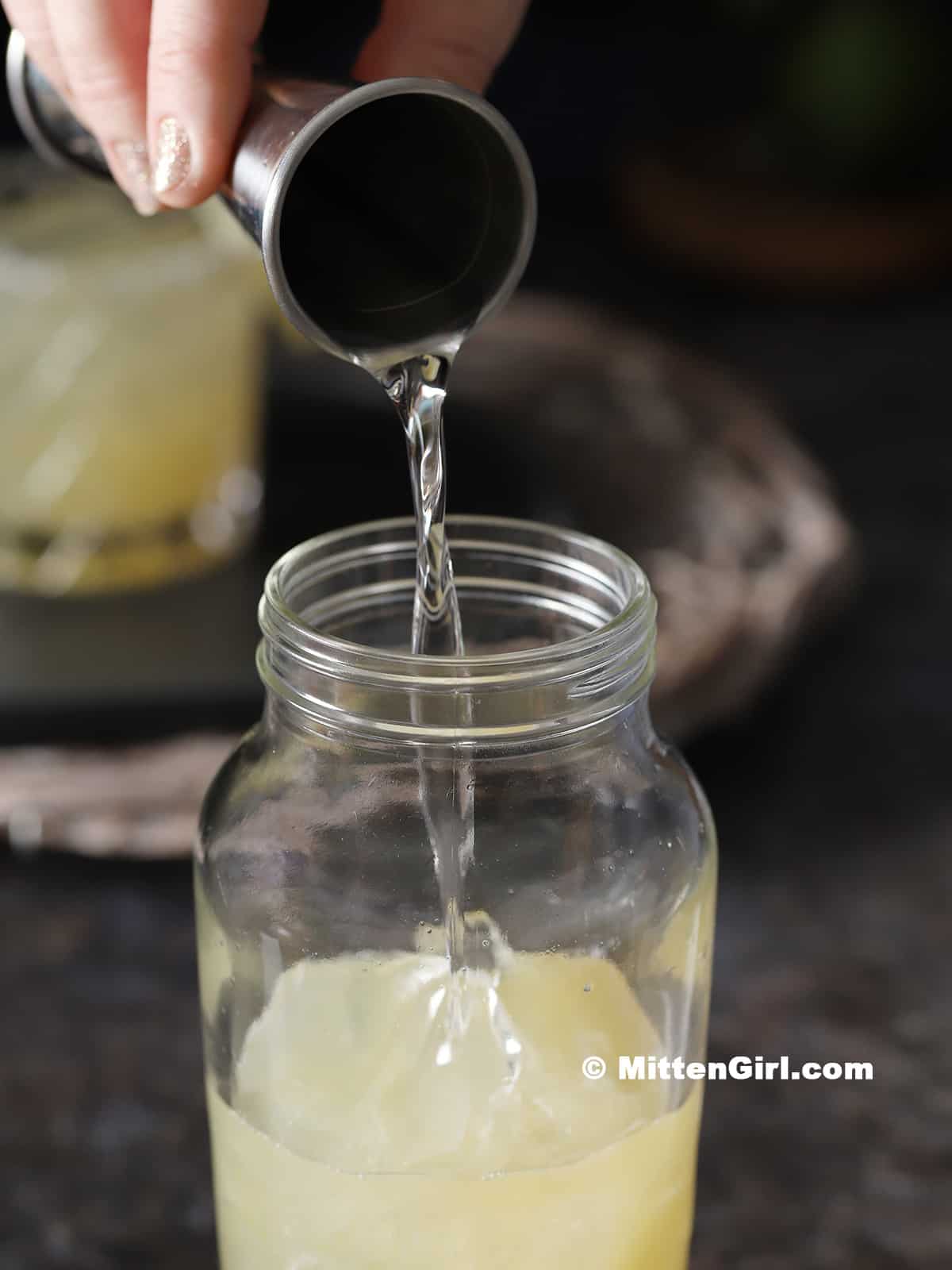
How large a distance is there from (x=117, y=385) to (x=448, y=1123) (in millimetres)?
697

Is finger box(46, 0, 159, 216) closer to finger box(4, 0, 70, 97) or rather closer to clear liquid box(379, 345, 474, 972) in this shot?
finger box(4, 0, 70, 97)

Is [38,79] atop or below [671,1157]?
atop

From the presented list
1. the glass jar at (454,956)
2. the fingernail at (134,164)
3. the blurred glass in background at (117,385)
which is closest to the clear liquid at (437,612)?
the glass jar at (454,956)

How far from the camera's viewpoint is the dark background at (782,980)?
0.69 metres

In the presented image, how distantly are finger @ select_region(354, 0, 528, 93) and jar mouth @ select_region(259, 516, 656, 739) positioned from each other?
16 centimetres

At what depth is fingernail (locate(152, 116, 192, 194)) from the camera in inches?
20.4

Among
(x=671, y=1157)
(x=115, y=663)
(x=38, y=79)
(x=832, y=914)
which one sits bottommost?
(x=115, y=663)

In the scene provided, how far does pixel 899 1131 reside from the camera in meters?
0.74

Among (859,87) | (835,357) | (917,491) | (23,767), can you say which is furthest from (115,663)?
(859,87)

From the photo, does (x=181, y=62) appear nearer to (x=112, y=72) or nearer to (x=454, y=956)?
(x=112, y=72)

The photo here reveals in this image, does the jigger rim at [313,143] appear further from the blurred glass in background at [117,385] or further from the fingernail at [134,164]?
the blurred glass in background at [117,385]

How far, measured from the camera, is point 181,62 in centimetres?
51

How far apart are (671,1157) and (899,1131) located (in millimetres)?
229

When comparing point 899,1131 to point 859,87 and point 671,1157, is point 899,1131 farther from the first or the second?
point 859,87
